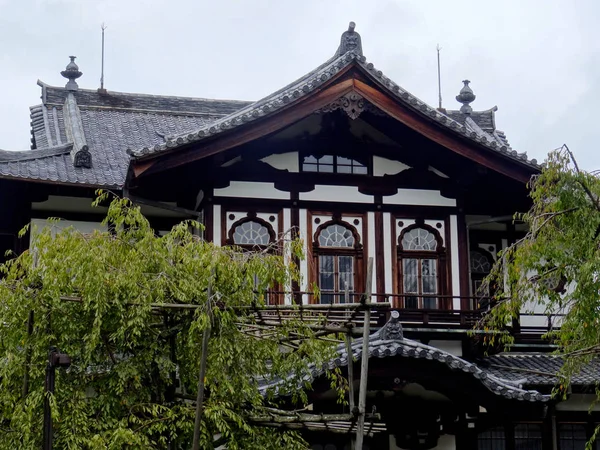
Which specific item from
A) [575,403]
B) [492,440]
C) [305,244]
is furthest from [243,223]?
[575,403]

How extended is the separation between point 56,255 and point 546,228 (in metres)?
6.27

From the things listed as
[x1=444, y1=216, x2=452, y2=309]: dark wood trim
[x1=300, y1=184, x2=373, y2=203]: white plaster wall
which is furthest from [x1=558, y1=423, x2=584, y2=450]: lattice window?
[x1=300, y1=184, x2=373, y2=203]: white plaster wall

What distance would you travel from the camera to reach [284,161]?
20.4 metres

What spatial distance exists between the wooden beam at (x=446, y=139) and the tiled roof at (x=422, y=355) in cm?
425

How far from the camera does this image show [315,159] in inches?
814

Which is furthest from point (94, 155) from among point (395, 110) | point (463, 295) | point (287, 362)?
point (287, 362)

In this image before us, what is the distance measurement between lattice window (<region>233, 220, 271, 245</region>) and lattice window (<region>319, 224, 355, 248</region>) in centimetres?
104

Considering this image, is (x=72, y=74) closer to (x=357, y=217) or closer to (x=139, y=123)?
(x=139, y=123)

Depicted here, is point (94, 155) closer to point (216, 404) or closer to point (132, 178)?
point (132, 178)

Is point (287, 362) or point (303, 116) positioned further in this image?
point (303, 116)

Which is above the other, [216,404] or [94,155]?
[94,155]

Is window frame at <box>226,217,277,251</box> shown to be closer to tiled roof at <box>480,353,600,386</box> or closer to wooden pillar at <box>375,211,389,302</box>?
wooden pillar at <box>375,211,389,302</box>

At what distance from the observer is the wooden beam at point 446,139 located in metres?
19.9

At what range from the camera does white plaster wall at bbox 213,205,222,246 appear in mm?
19453
